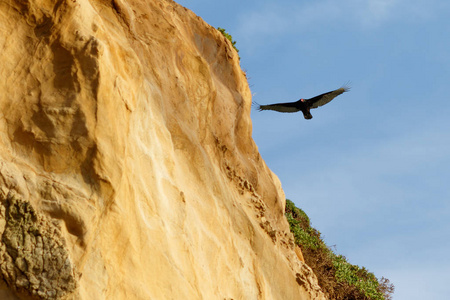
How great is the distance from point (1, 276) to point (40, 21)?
3021mm

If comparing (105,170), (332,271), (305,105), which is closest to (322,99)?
(305,105)

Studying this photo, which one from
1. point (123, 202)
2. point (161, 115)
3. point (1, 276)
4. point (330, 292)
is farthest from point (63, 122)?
point (330, 292)

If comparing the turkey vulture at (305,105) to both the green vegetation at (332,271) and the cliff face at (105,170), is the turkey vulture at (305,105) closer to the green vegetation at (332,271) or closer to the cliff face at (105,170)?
the green vegetation at (332,271)

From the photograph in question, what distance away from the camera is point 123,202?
25.9 ft

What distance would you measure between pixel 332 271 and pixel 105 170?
13.7 metres

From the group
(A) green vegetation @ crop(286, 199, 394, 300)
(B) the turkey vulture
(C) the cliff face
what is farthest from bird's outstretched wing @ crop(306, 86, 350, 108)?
(C) the cliff face

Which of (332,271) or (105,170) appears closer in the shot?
(105,170)

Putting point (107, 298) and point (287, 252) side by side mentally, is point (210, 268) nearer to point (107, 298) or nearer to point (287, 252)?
point (107, 298)

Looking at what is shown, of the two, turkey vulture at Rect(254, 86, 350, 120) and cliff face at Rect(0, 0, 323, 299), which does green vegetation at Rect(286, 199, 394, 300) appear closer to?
turkey vulture at Rect(254, 86, 350, 120)

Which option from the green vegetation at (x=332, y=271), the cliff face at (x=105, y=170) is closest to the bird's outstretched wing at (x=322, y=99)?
the green vegetation at (x=332, y=271)

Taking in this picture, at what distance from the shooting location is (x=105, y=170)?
7531mm

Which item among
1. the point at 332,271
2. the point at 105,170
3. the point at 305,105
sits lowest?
the point at 105,170

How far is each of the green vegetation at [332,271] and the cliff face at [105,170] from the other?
7.76 metres

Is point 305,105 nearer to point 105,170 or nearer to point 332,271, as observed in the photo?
point 332,271
